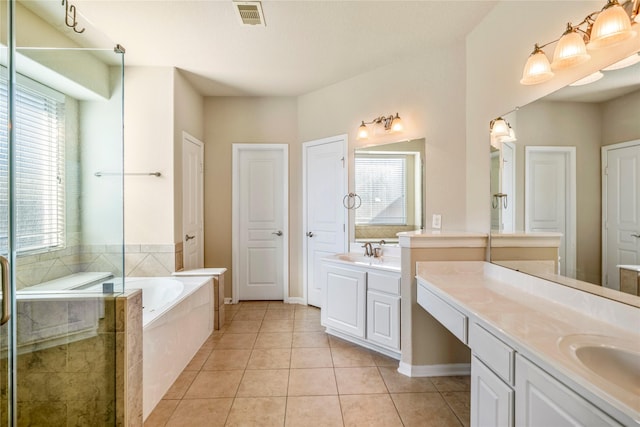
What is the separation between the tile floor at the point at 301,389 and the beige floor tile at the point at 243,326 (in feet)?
0.48

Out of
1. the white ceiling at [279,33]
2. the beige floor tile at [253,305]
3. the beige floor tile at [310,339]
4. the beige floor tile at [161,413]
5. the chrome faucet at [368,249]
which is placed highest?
the white ceiling at [279,33]

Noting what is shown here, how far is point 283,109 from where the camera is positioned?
407cm

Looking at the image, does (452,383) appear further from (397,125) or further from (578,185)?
(397,125)

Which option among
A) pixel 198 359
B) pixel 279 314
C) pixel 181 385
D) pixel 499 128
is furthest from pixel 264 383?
pixel 499 128

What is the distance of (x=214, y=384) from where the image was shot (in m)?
2.24

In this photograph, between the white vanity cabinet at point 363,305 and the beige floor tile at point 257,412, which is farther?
the white vanity cabinet at point 363,305

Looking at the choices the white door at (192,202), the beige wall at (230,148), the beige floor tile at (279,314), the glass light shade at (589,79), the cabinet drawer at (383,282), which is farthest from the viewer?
the beige wall at (230,148)

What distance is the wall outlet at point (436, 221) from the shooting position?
279 cm

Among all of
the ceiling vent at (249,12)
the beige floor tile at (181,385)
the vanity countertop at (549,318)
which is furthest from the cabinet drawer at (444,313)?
the ceiling vent at (249,12)

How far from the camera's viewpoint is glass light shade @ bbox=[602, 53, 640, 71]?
1225mm

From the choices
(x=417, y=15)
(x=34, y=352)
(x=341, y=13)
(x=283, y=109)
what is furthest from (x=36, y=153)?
(x=283, y=109)

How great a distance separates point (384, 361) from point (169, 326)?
66.7 inches

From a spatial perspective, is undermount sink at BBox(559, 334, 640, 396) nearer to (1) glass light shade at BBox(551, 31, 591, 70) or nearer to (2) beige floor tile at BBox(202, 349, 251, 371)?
(1) glass light shade at BBox(551, 31, 591, 70)

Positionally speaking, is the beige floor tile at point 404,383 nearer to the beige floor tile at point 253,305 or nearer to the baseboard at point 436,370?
the baseboard at point 436,370
